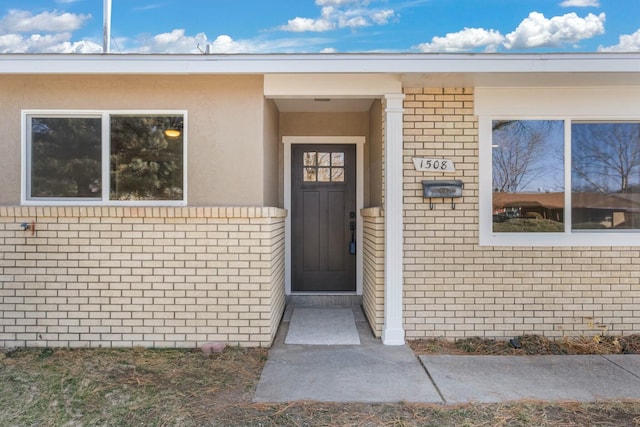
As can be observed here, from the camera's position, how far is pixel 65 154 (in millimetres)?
3801

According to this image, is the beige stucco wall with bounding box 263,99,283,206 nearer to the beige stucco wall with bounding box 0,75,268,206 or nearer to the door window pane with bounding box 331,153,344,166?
the beige stucco wall with bounding box 0,75,268,206

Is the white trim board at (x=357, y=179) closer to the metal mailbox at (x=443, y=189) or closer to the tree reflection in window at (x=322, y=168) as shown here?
the tree reflection in window at (x=322, y=168)

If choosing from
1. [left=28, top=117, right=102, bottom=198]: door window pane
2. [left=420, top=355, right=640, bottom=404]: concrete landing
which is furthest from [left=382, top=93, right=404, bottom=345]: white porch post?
[left=28, top=117, right=102, bottom=198]: door window pane

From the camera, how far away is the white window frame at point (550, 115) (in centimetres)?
387

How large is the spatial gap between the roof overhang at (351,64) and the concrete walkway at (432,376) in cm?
255

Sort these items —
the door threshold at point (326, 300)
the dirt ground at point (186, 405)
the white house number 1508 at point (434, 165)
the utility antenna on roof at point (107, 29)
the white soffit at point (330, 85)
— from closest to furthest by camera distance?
the dirt ground at point (186, 405)
the white soffit at point (330, 85)
the white house number 1508 at point (434, 165)
the door threshold at point (326, 300)
the utility antenna on roof at point (107, 29)

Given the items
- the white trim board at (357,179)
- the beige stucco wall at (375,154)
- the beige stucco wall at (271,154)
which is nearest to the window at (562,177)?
the beige stucco wall at (375,154)

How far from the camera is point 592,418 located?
8.18ft

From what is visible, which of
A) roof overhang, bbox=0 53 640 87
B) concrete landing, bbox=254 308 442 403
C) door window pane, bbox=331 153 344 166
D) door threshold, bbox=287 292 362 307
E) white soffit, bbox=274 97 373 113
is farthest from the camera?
door window pane, bbox=331 153 344 166

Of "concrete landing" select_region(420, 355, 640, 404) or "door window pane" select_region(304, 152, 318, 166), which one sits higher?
"door window pane" select_region(304, 152, 318, 166)

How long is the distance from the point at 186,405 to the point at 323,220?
3176mm

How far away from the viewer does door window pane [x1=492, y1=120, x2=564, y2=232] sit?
3.95 metres

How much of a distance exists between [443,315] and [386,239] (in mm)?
966

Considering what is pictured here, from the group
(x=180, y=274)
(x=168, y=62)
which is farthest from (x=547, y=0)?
(x=180, y=274)
